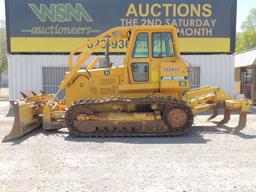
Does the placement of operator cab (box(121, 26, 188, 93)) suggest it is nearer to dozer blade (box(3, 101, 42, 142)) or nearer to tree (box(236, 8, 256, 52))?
dozer blade (box(3, 101, 42, 142))

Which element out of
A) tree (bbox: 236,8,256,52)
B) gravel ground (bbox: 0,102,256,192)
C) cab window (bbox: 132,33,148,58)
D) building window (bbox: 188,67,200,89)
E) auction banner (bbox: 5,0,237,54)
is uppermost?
tree (bbox: 236,8,256,52)

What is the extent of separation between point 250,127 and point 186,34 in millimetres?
6259

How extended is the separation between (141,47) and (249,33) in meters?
38.8

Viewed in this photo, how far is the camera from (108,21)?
14273 millimetres

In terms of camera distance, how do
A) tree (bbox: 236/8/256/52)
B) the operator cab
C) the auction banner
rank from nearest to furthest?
the operator cab
the auction banner
tree (bbox: 236/8/256/52)

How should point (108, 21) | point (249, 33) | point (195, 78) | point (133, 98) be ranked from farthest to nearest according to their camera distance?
point (249, 33) → point (195, 78) → point (108, 21) → point (133, 98)

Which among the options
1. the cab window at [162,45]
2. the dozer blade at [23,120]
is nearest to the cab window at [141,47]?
the cab window at [162,45]

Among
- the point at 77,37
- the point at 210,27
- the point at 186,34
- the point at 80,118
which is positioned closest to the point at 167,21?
the point at 186,34

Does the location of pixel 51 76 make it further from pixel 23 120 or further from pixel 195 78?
pixel 195 78

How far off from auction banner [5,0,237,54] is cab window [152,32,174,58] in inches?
236

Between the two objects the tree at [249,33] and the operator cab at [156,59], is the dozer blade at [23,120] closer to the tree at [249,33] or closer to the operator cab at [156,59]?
the operator cab at [156,59]

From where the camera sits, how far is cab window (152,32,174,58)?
8203 millimetres

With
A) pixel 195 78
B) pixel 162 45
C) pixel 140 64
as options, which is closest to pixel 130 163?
pixel 140 64

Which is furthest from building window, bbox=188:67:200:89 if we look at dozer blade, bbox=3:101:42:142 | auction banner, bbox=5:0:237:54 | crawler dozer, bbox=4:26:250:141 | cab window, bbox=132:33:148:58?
dozer blade, bbox=3:101:42:142
